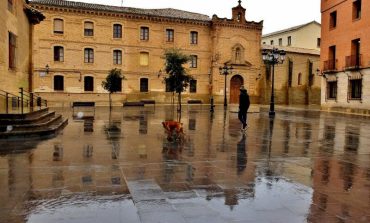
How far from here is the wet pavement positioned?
439cm

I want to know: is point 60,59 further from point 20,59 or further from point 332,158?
point 332,158

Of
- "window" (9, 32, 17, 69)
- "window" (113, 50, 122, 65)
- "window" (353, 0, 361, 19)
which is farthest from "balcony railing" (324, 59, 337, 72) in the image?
"window" (9, 32, 17, 69)

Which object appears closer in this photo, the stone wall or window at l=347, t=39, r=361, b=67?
the stone wall

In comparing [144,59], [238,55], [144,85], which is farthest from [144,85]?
[238,55]

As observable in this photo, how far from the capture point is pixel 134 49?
40594 mm

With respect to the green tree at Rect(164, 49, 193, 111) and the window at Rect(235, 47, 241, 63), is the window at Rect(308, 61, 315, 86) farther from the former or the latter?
the green tree at Rect(164, 49, 193, 111)

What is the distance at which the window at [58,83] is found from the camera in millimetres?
37625

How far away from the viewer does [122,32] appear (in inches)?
1570

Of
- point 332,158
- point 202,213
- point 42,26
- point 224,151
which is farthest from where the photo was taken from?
point 42,26

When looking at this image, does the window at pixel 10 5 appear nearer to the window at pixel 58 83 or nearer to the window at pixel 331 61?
the window at pixel 58 83

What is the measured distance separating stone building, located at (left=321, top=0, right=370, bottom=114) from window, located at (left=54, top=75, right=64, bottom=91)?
25077 mm

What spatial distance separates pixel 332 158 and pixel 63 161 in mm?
5858

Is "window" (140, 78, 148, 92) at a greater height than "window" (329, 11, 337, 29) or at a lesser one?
lesser

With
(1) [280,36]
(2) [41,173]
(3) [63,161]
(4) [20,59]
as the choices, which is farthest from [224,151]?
(1) [280,36]
